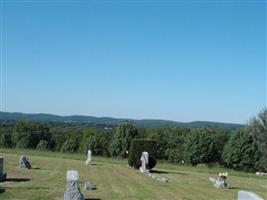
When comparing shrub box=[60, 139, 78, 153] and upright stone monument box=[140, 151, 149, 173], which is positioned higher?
upright stone monument box=[140, 151, 149, 173]

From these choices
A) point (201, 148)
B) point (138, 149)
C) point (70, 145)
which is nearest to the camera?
point (138, 149)

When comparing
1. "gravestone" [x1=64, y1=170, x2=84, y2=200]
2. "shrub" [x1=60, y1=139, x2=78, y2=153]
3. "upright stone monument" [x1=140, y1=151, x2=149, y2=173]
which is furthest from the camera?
"shrub" [x1=60, y1=139, x2=78, y2=153]

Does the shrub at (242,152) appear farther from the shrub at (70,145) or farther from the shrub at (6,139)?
the shrub at (6,139)

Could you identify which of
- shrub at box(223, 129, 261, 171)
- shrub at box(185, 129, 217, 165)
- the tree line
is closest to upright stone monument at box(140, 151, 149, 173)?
the tree line

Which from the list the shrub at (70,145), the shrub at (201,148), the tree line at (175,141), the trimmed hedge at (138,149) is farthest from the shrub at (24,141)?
the trimmed hedge at (138,149)

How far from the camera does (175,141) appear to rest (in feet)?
290

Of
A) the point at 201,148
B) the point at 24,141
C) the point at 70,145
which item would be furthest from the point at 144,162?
the point at 24,141

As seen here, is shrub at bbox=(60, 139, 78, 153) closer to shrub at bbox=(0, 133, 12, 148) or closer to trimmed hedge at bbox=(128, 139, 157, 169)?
shrub at bbox=(0, 133, 12, 148)

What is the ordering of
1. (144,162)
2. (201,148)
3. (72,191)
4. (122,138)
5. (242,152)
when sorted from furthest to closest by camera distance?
(122,138) < (201,148) < (242,152) < (144,162) < (72,191)

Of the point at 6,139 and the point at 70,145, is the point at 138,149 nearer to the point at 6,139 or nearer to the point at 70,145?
the point at 70,145

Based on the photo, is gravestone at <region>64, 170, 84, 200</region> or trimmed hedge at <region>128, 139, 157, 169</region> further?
trimmed hedge at <region>128, 139, 157, 169</region>

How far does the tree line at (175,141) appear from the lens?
207 feet

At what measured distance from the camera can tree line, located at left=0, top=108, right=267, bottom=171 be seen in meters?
63.2

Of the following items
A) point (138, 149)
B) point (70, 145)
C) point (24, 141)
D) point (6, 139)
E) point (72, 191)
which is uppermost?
point (138, 149)
